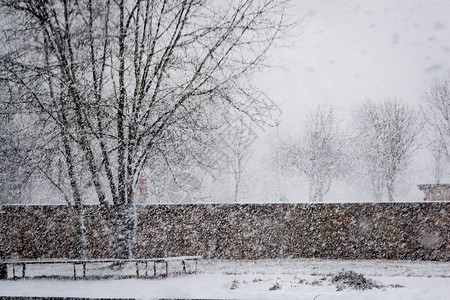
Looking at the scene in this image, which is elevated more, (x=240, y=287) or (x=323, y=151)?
(x=323, y=151)

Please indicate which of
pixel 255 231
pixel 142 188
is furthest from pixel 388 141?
pixel 255 231

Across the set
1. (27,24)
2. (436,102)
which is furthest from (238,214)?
(436,102)

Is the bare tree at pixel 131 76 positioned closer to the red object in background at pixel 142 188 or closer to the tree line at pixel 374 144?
the red object in background at pixel 142 188

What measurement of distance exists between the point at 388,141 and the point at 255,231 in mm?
23650

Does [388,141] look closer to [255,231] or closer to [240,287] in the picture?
[255,231]

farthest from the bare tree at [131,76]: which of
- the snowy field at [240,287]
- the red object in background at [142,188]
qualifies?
the red object in background at [142,188]

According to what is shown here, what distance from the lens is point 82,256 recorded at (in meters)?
13.2

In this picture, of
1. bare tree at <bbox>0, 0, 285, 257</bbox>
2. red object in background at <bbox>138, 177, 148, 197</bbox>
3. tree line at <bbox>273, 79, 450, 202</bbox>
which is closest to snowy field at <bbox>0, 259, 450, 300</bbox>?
bare tree at <bbox>0, 0, 285, 257</bbox>

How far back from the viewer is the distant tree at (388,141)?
3453 cm

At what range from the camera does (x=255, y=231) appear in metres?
15.0

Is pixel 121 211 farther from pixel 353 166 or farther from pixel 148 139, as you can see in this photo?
A: pixel 353 166

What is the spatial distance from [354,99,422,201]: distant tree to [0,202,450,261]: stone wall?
20275 mm

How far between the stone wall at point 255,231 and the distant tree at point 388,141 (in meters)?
20.3

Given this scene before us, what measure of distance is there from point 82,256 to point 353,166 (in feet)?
104
